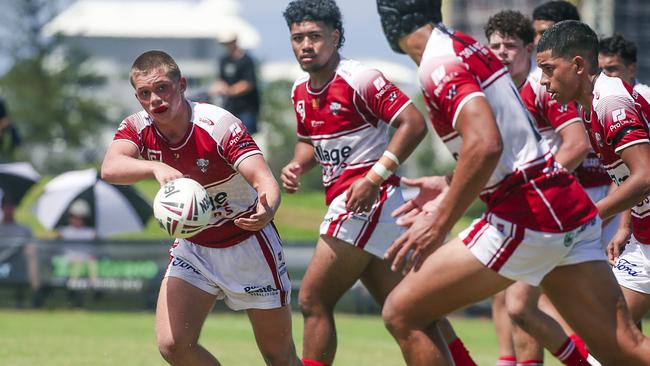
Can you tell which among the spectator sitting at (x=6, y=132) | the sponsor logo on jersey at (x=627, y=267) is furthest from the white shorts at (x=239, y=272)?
the spectator sitting at (x=6, y=132)

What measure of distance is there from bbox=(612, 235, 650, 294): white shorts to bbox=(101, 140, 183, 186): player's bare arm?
2.88m

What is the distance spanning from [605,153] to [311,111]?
2041 mm

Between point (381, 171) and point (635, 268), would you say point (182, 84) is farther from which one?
point (635, 268)

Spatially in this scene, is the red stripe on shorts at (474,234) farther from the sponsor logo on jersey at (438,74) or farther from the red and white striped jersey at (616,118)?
the red and white striped jersey at (616,118)

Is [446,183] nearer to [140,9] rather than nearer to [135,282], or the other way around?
[135,282]

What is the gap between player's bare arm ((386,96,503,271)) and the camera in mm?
5473

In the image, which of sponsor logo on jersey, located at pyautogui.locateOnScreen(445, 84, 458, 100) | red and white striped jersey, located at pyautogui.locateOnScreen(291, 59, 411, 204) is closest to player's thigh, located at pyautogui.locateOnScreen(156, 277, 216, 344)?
red and white striped jersey, located at pyautogui.locateOnScreen(291, 59, 411, 204)

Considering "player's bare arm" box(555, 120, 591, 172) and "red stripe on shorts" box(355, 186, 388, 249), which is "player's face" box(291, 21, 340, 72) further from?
"player's bare arm" box(555, 120, 591, 172)

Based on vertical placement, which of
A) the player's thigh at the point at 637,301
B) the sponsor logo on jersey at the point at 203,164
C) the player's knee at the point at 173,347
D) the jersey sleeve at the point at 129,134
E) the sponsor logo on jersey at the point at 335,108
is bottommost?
the player's thigh at the point at 637,301

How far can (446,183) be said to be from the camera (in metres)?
6.62

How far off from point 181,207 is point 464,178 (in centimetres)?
176

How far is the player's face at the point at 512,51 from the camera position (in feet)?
28.6

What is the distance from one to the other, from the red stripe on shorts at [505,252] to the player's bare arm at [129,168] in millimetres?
1886

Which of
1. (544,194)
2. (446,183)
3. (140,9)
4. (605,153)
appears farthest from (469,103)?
(140,9)
